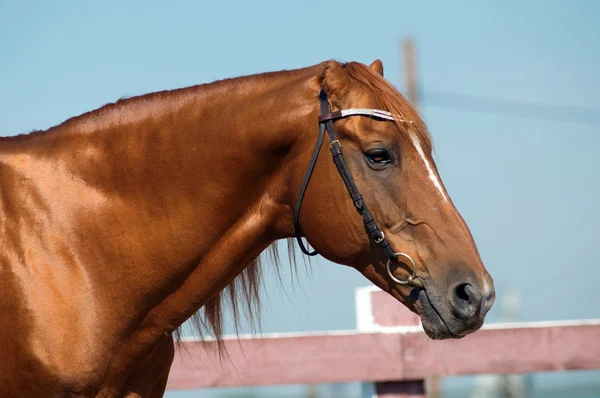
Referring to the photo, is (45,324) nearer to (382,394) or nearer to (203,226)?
(203,226)

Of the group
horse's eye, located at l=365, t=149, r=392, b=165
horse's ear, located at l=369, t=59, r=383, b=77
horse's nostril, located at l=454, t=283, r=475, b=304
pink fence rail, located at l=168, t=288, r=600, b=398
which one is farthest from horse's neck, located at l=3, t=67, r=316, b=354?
pink fence rail, located at l=168, t=288, r=600, b=398

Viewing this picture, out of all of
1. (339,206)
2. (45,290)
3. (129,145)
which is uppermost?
(129,145)

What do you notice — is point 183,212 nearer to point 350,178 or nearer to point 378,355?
point 350,178

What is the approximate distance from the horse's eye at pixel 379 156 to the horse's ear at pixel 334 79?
0.88 ft

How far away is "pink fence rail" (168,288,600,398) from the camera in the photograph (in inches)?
177

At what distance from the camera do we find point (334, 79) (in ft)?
10.5

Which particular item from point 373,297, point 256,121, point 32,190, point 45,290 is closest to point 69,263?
point 45,290

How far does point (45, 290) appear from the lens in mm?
3088

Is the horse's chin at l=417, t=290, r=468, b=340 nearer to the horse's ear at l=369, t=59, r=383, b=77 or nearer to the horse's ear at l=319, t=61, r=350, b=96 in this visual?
the horse's ear at l=319, t=61, r=350, b=96

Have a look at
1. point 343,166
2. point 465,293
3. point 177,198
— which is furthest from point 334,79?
point 465,293

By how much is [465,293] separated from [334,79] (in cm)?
93

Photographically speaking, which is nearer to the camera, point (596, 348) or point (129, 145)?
point (129, 145)

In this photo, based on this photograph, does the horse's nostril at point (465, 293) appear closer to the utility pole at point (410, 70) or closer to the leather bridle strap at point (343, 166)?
the leather bridle strap at point (343, 166)

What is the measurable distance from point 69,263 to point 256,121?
0.88 m
